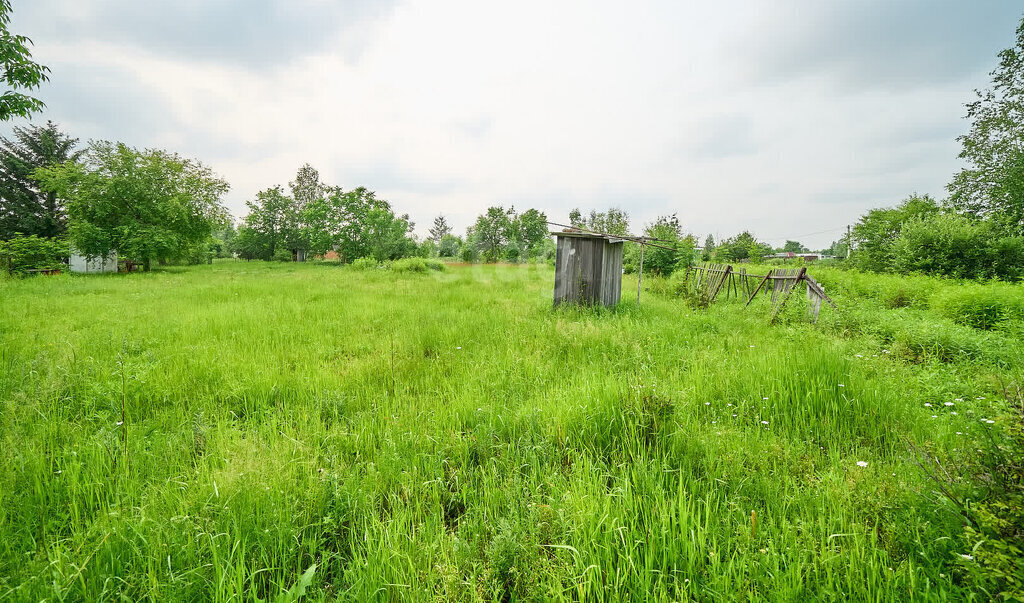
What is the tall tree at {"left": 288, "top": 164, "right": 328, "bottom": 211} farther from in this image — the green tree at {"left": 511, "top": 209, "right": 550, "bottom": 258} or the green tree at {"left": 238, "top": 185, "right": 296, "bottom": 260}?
the green tree at {"left": 511, "top": 209, "right": 550, "bottom": 258}

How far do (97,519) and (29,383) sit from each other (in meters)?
3.66

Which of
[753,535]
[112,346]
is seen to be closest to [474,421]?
[753,535]

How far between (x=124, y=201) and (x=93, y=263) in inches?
243

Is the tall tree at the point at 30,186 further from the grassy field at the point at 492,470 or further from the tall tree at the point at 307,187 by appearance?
the grassy field at the point at 492,470

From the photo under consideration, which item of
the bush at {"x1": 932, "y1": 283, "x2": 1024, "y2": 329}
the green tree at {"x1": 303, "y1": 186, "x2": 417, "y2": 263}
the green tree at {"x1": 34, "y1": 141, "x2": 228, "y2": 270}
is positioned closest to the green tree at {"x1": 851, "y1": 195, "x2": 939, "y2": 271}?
the bush at {"x1": 932, "y1": 283, "x2": 1024, "y2": 329}

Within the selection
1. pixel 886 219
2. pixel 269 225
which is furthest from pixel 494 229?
pixel 886 219

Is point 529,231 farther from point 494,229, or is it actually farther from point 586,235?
point 586,235

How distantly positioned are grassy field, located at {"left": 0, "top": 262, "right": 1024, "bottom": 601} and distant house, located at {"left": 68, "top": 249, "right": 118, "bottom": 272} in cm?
3128

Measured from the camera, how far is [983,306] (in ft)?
24.3

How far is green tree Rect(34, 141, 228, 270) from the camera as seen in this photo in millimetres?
23047

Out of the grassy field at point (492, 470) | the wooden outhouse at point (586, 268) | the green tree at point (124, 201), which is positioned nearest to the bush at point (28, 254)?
the green tree at point (124, 201)

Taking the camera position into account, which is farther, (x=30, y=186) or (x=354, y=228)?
(x=354, y=228)

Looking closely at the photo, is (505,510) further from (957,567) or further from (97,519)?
(97,519)

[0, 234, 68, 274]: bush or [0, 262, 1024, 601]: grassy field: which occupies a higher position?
[0, 234, 68, 274]: bush
